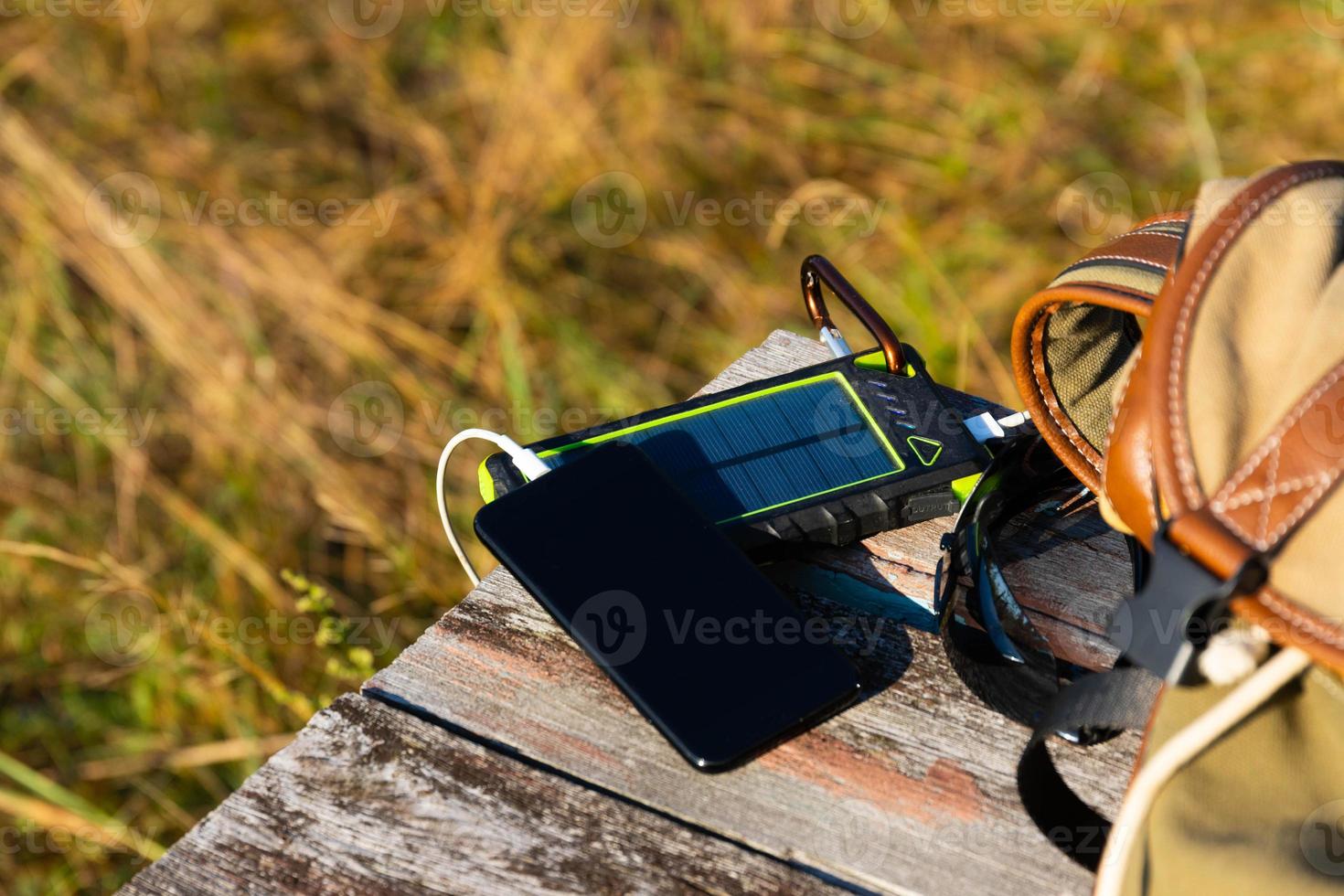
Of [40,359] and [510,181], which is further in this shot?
[510,181]

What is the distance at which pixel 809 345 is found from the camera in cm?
160

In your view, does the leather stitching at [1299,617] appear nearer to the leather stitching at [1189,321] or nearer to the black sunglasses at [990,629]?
the leather stitching at [1189,321]

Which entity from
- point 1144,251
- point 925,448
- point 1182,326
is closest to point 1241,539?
point 1182,326

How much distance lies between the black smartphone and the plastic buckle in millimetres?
260

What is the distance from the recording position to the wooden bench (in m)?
0.98

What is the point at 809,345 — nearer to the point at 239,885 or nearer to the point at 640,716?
the point at 640,716

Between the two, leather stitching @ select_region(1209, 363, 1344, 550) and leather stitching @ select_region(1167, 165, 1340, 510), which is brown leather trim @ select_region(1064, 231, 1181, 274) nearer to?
leather stitching @ select_region(1167, 165, 1340, 510)

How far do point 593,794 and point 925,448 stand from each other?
507mm

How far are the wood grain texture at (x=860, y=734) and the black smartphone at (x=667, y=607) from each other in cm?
4

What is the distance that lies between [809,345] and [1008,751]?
0.68m

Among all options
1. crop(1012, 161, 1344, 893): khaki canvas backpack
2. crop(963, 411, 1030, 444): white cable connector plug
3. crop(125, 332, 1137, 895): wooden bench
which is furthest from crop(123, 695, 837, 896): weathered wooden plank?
crop(963, 411, 1030, 444): white cable connector plug

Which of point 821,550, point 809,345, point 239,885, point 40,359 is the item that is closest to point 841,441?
point 821,550

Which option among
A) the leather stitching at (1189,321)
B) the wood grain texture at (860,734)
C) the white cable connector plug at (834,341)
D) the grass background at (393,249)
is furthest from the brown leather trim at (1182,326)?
the grass background at (393,249)

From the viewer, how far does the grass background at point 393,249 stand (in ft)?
7.86
